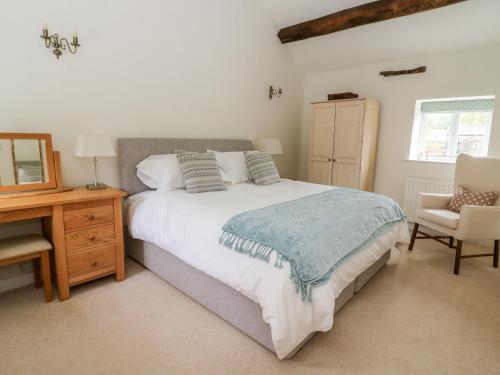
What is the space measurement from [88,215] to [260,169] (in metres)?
1.75

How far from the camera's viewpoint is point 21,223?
2.23 metres

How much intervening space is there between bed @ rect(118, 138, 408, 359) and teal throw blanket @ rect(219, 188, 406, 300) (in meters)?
0.07

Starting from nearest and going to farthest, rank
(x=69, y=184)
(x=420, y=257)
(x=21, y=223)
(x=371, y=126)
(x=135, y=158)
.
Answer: (x=21, y=223), (x=69, y=184), (x=135, y=158), (x=420, y=257), (x=371, y=126)

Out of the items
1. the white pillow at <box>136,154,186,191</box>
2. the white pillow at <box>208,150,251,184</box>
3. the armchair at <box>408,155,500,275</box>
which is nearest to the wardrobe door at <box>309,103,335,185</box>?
the armchair at <box>408,155,500,275</box>

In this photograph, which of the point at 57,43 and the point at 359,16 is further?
the point at 359,16

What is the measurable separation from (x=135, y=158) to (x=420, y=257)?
10.0 ft

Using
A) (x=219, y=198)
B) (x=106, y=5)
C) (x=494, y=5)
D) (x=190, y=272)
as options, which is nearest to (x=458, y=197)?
(x=494, y=5)

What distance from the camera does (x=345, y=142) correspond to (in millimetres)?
4004

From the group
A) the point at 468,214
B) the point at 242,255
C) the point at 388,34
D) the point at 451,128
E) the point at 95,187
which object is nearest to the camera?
the point at 242,255

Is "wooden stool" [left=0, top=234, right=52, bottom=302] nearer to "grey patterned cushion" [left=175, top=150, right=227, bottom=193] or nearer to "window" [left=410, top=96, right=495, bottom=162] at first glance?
"grey patterned cushion" [left=175, top=150, right=227, bottom=193]

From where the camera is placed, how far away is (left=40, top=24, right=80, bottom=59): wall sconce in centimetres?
215

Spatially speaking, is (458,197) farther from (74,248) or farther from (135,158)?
(74,248)

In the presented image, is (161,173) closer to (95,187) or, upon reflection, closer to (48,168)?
(95,187)

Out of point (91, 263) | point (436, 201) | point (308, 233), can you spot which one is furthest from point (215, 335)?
point (436, 201)
